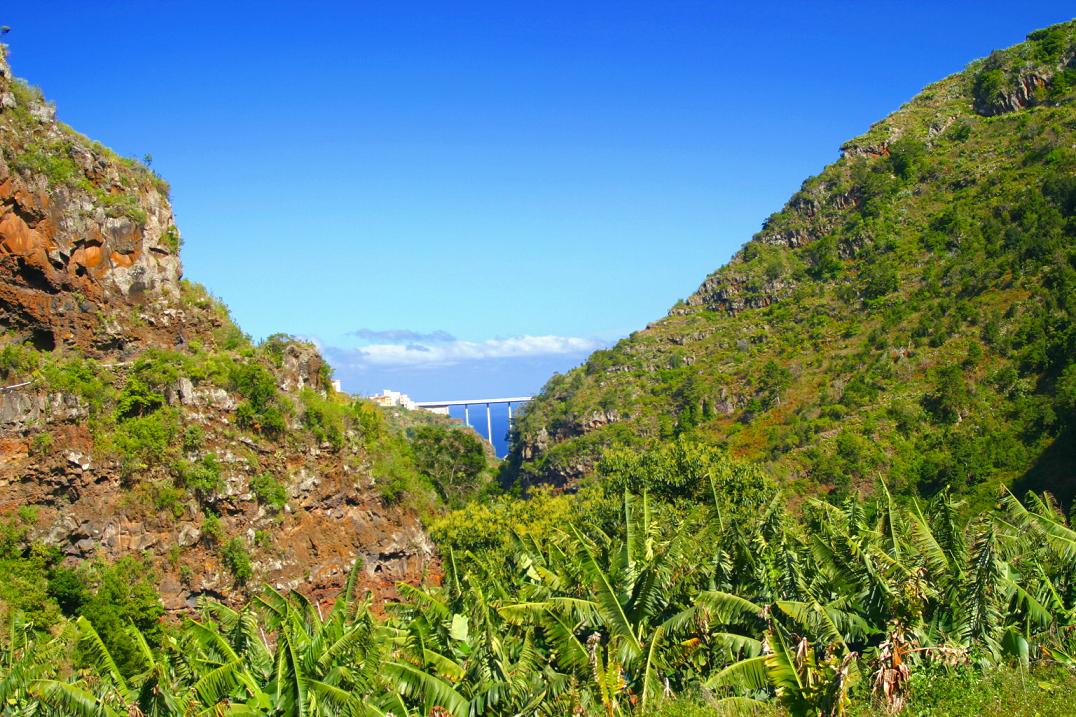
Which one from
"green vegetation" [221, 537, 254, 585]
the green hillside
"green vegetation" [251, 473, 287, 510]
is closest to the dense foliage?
"green vegetation" [221, 537, 254, 585]

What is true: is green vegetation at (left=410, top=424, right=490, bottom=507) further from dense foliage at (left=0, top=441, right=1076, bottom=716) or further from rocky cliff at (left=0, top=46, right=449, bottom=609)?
dense foliage at (left=0, top=441, right=1076, bottom=716)

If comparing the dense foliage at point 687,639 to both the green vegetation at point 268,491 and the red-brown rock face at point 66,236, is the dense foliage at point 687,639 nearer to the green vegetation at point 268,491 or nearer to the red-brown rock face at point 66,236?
the green vegetation at point 268,491

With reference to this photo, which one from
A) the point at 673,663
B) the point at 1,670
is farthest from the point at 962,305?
the point at 1,670

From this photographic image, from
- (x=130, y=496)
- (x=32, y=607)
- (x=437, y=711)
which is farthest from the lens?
(x=130, y=496)

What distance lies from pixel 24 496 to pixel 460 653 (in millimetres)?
18241

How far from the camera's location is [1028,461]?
115 feet

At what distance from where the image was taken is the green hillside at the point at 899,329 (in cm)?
4022

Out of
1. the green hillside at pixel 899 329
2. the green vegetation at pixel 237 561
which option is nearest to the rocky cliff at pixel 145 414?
the green vegetation at pixel 237 561

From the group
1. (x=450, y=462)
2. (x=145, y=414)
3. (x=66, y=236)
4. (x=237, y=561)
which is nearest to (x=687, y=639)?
(x=237, y=561)

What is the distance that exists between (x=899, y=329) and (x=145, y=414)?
41696 millimetres

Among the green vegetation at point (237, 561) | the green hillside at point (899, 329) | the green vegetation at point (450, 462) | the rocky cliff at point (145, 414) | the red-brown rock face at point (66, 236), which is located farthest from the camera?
the green vegetation at point (450, 462)

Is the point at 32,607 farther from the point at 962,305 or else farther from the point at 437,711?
the point at 962,305

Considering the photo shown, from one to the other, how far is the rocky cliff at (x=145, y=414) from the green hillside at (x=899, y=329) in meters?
23.8

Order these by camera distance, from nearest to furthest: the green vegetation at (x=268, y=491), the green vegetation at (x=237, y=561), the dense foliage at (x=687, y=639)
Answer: the dense foliage at (x=687, y=639) → the green vegetation at (x=237, y=561) → the green vegetation at (x=268, y=491)
